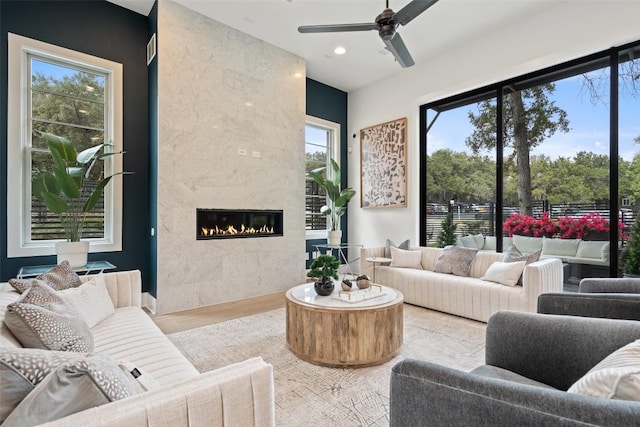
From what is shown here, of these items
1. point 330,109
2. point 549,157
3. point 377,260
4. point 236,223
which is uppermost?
point 330,109

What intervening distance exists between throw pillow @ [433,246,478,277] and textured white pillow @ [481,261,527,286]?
1.25ft

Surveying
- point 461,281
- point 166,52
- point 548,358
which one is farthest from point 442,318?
Result: point 166,52

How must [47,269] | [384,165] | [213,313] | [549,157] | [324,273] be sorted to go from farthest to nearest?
[384,165], [549,157], [213,313], [47,269], [324,273]

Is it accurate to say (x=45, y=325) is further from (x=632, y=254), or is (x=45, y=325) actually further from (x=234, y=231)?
(x=632, y=254)

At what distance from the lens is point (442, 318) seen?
3537 mm

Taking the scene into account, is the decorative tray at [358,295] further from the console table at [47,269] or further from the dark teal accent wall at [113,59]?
the dark teal accent wall at [113,59]

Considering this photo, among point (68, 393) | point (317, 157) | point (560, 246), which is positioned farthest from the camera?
point (317, 157)

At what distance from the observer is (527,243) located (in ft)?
13.5

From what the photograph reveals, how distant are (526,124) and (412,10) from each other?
8.84 ft

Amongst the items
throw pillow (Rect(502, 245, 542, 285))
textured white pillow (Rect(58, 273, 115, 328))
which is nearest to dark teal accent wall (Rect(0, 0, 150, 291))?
textured white pillow (Rect(58, 273, 115, 328))

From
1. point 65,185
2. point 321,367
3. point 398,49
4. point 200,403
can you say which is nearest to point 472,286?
point 321,367

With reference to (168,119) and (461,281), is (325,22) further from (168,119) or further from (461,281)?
(461,281)

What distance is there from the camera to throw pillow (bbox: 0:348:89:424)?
775 mm

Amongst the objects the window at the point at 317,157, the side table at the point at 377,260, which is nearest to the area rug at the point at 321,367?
the side table at the point at 377,260
